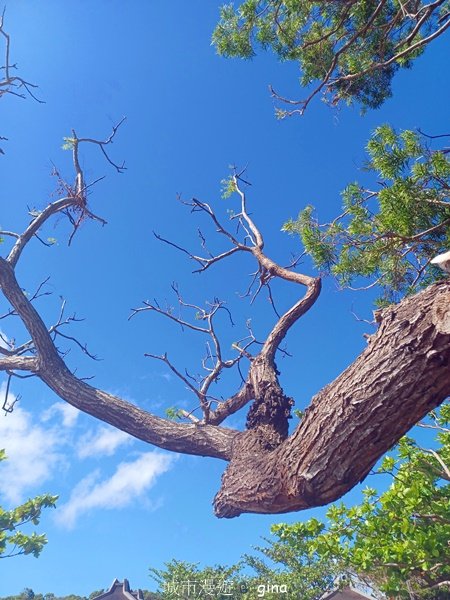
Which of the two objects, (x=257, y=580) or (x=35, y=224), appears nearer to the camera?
(x=35, y=224)

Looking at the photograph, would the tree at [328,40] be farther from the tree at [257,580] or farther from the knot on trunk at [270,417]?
the tree at [257,580]

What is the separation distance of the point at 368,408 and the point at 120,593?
89.6 ft

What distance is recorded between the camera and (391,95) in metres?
4.46

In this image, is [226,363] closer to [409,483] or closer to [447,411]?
[409,483]

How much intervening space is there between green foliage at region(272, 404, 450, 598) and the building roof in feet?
71.2

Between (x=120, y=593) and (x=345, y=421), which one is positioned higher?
(x=120, y=593)

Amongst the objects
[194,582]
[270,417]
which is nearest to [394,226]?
[270,417]

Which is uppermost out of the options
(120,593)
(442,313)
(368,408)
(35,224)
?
(120,593)

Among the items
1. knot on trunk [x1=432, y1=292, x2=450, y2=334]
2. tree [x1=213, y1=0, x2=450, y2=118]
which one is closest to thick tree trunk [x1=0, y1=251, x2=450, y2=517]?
knot on trunk [x1=432, y1=292, x2=450, y2=334]

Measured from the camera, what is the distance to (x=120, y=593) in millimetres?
24062

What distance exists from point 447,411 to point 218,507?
4.98 m

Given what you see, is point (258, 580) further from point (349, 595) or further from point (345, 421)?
point (345, 421)

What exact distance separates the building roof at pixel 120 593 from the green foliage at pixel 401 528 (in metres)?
21.7

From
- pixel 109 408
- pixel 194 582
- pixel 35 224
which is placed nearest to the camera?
pixel 109 408
